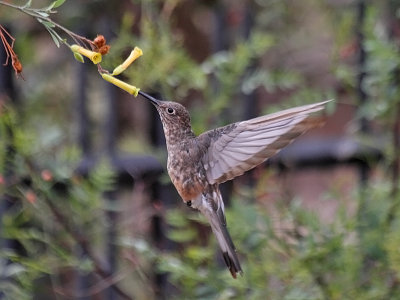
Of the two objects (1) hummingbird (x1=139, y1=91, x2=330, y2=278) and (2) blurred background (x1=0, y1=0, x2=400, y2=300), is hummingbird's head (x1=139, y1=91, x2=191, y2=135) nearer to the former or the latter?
(1) hummingbird (x1=139, y1=91, x2=330, y2=278)

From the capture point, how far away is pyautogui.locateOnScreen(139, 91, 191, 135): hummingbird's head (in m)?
1.44

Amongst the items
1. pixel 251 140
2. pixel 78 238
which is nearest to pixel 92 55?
pixel 251 140

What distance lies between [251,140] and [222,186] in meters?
1.09

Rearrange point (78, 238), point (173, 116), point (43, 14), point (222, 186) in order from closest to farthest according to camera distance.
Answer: point (43, 14) → point (173, 116) → point (78, 238) → point (222, 186)

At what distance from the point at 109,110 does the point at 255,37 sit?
642 mm

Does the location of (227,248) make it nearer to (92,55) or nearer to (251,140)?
(251,140)

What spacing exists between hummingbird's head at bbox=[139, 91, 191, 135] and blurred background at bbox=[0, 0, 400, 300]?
14.1 inches

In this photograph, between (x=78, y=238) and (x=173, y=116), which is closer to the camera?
(x=173, y=116)

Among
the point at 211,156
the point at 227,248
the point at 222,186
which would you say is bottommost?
the point at 222,186

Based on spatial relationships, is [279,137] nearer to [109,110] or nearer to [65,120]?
[109,110]

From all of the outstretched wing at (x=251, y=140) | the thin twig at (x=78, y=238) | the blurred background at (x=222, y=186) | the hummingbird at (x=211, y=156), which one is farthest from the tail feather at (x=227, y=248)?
the thin twig at (x=78, y=238)

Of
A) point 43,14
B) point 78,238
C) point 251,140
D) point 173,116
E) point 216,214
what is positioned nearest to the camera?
point 43,14

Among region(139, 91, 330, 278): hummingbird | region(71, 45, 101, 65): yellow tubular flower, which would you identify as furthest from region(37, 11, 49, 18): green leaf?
region(139, 91, 330, 278): hummingbird

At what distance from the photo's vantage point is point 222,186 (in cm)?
242
